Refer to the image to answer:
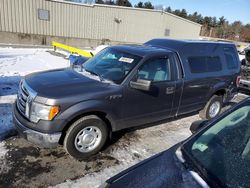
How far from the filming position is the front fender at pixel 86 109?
3.48 metres

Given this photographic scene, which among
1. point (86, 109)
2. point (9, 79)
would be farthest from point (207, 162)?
point (9, 79)

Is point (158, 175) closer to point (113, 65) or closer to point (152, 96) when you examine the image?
point (152, 96)

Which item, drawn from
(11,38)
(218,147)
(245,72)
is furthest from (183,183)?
(11,38)

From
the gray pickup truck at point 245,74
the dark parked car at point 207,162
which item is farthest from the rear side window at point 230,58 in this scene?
the dark parked car at point 207,162

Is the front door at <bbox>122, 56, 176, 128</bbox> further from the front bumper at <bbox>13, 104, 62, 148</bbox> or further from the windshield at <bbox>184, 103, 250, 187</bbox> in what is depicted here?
the windshield at <bbox>184, 103, 250, 187</bbox>

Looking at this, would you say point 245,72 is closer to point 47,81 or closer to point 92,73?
point 92,73

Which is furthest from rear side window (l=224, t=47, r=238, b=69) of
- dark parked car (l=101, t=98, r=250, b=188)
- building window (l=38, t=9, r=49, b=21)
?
building window (l=38, t=9, r=49, b=21)

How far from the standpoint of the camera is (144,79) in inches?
167

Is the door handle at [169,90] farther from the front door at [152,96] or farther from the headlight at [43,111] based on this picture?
the headlight at [43,111]

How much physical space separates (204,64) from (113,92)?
2720 mm

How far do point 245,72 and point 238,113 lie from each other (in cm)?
754

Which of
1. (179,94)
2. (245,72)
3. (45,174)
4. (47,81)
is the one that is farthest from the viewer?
(245,72)

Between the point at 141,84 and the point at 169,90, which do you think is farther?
the point at 169,90

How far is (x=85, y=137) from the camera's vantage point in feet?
12.5
